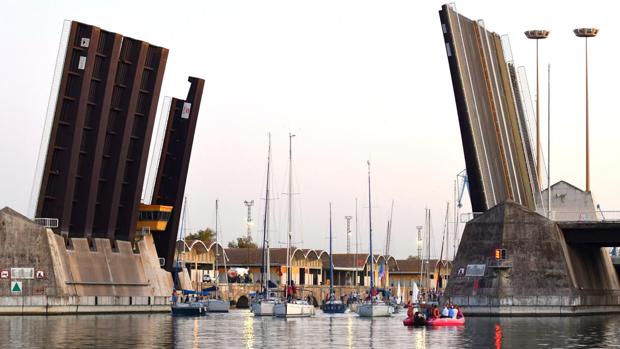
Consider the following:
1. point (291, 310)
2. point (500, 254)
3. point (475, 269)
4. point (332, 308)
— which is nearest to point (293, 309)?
point (291, 310)

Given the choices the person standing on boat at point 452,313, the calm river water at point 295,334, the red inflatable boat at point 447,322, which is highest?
the person standing on boat at point 452,313

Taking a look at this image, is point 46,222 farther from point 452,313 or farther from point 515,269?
point 515,269

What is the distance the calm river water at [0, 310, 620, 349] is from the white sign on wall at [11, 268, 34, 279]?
4700 mm

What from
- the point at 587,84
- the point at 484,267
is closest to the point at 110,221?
the point at 484,267

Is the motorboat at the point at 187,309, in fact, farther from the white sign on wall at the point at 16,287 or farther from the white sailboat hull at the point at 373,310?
the white sign on wall at the point at 16,287

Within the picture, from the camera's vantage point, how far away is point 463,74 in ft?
282

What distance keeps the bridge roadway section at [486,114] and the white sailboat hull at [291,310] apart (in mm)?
14462

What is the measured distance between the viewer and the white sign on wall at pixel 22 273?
279 ft

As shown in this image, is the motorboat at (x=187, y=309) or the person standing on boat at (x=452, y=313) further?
the motorboat at (x=187, y=309)

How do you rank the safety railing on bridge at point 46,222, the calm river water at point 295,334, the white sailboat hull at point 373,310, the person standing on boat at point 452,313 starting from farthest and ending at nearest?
the white sailboat hull at point 373,310 < the safety railing on bridge at point 46,222 < the person standing on boat at point 452,313 < the calm river water at point 295,334

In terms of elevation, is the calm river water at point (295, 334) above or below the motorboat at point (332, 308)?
below

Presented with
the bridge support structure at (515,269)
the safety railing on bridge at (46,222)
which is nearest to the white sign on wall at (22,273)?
the safety railing on bridge at (46,222)

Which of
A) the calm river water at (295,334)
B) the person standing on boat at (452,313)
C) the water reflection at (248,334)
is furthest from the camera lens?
the person standing on boat at (452,313)

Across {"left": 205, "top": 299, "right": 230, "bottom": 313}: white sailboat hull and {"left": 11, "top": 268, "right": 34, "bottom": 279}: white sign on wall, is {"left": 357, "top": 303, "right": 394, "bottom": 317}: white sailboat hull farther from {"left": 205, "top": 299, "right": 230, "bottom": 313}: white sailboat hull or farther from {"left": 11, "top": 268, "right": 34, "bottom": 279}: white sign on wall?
{"left": 11, "top": 268, "right": 34, "bottom": 279}: white sign on wall
